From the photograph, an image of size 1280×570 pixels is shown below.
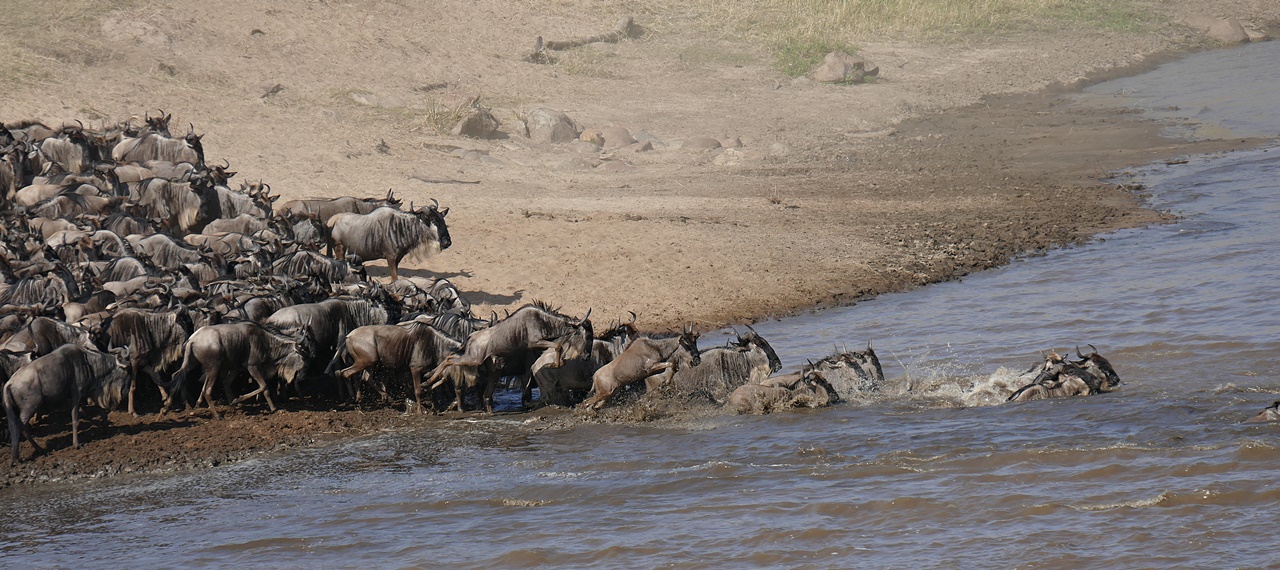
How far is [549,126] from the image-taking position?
1977 centimetres

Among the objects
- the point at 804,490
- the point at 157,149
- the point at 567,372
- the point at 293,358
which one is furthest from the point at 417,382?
the point at 157,149

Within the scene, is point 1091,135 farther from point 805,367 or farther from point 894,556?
point 894,556

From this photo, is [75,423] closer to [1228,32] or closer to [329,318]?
[329,318]

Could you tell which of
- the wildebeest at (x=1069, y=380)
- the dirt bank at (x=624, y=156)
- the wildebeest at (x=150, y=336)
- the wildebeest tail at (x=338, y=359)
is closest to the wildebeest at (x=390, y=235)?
the dirt bank at (x=624, y=156)

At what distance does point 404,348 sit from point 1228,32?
27693 mm

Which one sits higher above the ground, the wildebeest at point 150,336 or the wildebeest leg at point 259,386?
the wildebeest at point 150,336

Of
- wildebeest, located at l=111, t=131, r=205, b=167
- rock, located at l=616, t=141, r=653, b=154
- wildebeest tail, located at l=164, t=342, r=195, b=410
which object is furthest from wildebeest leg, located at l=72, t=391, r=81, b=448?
rock, located at l=616, t=141, r=653, b=154

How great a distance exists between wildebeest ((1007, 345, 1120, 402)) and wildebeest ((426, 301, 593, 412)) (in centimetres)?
294

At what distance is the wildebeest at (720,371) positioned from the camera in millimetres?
9086

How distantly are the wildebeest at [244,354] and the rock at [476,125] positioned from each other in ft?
34.5

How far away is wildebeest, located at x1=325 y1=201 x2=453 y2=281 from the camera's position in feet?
41.1

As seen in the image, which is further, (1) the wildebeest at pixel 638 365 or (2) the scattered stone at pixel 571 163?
(2) the scattered stone at pixel 571 163

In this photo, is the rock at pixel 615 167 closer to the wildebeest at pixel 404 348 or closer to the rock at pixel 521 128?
the rock at pixel 521 128

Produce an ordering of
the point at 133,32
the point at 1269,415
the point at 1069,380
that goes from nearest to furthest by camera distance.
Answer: the point at 1269,415
the point at 1069,380
the point at 133,32
